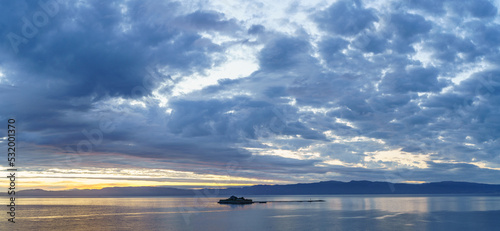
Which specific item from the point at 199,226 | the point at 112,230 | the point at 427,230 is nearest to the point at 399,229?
the point at 427,230

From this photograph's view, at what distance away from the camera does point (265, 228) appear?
316ft

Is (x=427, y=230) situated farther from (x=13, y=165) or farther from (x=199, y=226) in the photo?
(x=13, y=165)

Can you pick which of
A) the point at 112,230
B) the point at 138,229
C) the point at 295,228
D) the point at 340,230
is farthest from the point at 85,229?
the point at 340,230

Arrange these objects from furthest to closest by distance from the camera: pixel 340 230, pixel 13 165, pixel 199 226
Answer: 1. pixel 199 226
2. pixel 340 230
3. pixel 13 165

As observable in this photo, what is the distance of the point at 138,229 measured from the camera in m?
92.9

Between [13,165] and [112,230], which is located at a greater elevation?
[13,165]

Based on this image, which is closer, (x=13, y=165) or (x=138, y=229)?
(x=13, y=165)

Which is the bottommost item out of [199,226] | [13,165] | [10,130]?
[199,226]

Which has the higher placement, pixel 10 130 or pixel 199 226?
pixel 10 130

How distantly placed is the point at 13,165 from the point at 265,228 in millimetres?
65101

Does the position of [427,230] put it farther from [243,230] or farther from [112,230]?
[112,230]

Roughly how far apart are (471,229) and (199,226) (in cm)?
7041

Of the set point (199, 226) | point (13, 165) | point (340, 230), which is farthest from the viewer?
point (199, 226)

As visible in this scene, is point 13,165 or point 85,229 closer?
point 13,165
